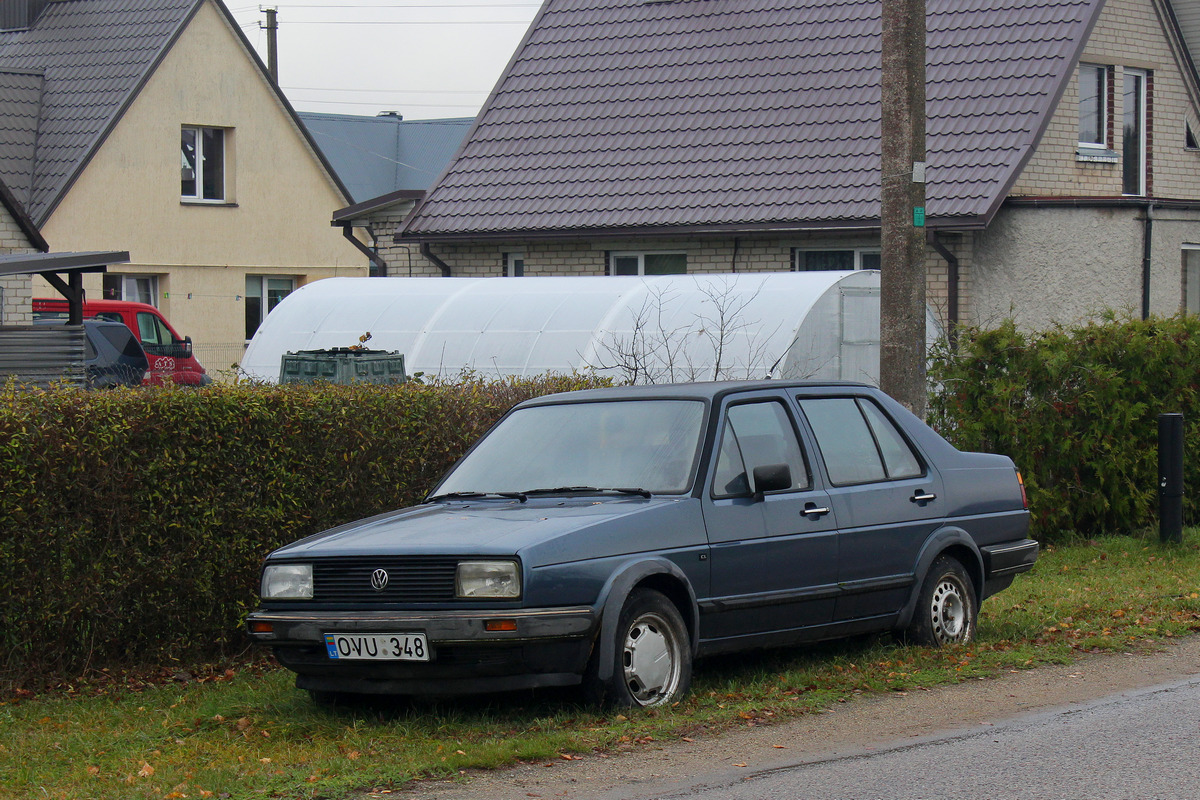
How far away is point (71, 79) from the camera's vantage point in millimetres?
37438

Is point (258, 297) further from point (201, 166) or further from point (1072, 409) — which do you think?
point (1072, 409)

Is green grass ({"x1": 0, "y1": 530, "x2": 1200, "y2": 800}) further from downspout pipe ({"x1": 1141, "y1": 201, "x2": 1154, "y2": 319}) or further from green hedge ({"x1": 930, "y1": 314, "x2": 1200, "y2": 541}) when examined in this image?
downspout pipe ({"x1": 1141, "y1": 201, "x2": 1154, "y2": 319})

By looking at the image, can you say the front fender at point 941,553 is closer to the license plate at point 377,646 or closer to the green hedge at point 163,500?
the license plate at point 377,646

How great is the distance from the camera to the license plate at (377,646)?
23.2 feet

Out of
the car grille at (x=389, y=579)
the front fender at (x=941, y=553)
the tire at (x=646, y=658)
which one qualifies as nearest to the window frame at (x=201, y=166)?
the front fender at (x=941, y=553)

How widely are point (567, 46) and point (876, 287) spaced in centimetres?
1163

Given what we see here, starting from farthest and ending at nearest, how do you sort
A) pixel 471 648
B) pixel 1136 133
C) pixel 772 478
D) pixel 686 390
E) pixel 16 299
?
pixel 16 299 → pixel 1136 133 → pixel 686 390 → pixel 772 478 → pixel 471 648

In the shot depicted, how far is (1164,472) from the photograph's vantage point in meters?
13.4

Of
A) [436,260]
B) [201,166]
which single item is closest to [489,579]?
[436,260]

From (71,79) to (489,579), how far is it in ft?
110

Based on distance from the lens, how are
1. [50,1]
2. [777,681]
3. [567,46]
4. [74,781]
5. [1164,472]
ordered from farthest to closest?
[50,1], [567,46], [1164,472], [777,681], [74,781]

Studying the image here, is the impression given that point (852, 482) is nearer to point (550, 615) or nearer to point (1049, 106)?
point (550, 615)

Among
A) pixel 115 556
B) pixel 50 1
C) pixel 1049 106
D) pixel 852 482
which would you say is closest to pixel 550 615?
pixel 852 482

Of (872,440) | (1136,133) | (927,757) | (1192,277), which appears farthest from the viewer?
(1136,133)
